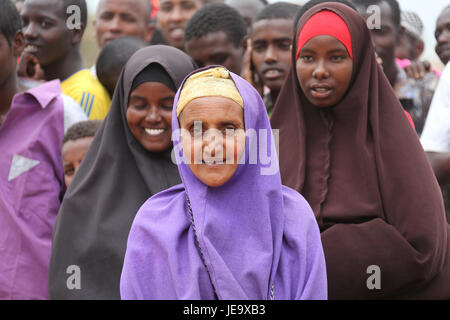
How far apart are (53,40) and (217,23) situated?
1214 mm

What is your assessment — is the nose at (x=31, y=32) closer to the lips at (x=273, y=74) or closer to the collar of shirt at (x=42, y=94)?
the collar of shirt at (x=42, y=94)

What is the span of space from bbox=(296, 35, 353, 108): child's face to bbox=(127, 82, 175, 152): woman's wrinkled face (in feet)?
→ 2.47

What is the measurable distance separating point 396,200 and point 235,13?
9.11 feet

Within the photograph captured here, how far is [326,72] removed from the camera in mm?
4473

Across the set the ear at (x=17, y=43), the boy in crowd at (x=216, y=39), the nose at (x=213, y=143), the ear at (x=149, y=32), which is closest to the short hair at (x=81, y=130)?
the ear at (x=17, y=43)

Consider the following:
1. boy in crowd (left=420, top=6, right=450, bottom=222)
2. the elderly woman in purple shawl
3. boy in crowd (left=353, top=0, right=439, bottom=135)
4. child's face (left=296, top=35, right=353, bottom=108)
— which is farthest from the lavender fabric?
boy in crowd (left=353, top=0, right=439, bottom=135)

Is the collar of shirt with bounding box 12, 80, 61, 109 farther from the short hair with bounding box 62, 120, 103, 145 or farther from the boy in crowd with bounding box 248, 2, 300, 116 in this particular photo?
the boy in crowd with bounding box 248, 2, 300, 116

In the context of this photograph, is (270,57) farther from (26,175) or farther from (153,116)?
(26,175)

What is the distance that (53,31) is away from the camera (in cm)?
615

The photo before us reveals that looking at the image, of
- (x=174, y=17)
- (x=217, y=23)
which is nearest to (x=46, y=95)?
(x=217, y=23)

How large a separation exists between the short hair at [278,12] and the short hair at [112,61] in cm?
96

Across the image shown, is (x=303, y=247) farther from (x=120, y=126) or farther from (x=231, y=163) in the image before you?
(x=120, y=126)

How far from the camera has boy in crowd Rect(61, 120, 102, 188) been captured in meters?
4.82
